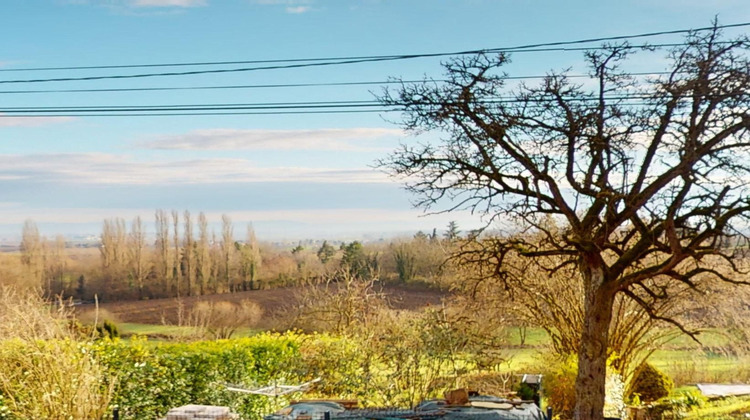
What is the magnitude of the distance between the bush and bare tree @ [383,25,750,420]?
586 cm

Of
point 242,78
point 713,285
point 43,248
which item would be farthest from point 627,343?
point 43,248

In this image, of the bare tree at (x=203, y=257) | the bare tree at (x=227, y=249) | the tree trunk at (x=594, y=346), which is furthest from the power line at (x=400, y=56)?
the bare tree at (x=227, y=249)

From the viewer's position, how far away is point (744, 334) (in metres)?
15.8

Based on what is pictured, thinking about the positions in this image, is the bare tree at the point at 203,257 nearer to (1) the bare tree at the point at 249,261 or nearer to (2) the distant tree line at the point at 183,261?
(2) the distant tree line at the point at 183,261

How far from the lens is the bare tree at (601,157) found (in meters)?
8.79

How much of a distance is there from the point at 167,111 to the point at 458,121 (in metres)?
4.92

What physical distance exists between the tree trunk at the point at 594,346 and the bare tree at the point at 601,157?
0.05ft

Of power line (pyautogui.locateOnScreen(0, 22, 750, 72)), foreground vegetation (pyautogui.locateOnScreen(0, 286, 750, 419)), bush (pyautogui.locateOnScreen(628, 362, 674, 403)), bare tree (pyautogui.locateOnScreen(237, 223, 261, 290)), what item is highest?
power line (pyautogui.locateOnScreen(0, 22, 750, 72))

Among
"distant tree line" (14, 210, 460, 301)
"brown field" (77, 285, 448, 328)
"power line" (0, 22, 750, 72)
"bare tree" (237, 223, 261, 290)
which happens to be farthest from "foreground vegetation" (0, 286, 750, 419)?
"bare tree" (237, 223, 261, 290)

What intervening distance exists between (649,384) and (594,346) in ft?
20.4

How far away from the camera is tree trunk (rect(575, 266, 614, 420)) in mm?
9617

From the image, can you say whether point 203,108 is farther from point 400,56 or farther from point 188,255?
point 188,255

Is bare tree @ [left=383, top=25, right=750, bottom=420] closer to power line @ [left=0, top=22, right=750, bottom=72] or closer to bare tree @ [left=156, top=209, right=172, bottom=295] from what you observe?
power line @ [left=0, top=22, right=750, bottom=72]

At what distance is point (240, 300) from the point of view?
19.5 meters
